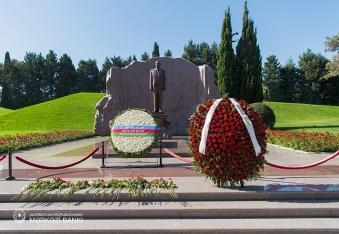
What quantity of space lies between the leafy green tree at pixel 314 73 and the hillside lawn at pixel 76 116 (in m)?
14.5

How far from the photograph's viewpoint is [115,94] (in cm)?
1667

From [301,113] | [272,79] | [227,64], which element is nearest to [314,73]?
[272,79]

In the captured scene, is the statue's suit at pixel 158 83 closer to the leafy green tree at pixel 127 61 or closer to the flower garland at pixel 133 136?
the flower garland at pixel 133 136

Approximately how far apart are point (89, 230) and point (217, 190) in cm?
213

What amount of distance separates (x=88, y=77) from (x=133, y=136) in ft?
162

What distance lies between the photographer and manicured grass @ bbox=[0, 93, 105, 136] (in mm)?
22500

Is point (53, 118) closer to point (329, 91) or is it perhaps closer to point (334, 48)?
point (334, 48)

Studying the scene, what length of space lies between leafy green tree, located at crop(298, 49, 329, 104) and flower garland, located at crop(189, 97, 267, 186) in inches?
1802

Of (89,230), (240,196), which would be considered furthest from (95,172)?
(240,196)

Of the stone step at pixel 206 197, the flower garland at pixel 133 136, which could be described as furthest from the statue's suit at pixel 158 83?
the stone step at pixel 206 197

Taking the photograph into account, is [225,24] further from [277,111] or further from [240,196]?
[240,196]

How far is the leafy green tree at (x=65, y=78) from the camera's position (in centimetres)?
5028

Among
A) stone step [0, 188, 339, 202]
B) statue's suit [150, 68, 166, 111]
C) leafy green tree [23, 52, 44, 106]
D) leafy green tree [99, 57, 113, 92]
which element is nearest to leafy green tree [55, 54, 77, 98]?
leafy green tree [23, 52, 44, 106]

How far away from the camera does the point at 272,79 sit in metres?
44.2
